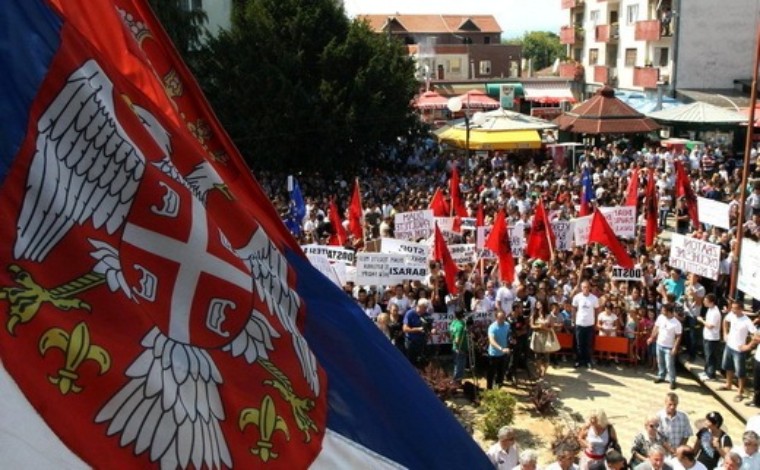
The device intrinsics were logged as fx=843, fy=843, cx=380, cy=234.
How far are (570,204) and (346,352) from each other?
1860cm

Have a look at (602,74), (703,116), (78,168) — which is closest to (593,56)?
(602,74)

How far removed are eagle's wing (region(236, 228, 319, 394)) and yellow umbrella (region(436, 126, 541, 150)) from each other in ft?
85.8

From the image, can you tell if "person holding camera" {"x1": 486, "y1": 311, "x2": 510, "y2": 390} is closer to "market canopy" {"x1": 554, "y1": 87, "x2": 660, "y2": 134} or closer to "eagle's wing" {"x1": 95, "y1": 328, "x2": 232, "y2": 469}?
"eagle's wing" {"x1": 95, "y1": 328, "x2": 232, "y2": 469}

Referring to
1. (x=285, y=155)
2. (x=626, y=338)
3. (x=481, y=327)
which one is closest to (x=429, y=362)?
(x=481, y=327)

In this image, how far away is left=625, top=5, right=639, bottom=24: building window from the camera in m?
48.0

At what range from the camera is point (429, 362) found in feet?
42.3

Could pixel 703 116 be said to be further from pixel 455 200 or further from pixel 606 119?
pixel 455 200

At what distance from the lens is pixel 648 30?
44250 millimetres

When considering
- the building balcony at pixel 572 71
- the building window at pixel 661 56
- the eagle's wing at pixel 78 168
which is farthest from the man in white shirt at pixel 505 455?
the building balcony at pixel 572 71

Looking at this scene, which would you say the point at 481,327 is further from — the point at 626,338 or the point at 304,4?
the point at 304,4

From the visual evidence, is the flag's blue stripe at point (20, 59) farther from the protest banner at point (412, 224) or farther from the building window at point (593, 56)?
the building window at point (593, 56)

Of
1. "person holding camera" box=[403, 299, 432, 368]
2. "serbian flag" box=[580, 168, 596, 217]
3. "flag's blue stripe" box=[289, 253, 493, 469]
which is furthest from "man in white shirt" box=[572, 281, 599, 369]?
"flag's blue stripe" box=[289, 253, 493, 469]

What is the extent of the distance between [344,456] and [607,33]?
174 feet

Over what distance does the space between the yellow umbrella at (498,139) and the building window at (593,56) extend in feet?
89.4
